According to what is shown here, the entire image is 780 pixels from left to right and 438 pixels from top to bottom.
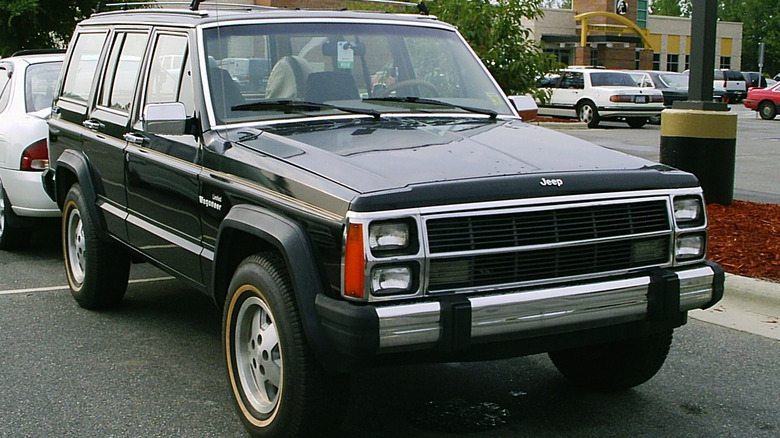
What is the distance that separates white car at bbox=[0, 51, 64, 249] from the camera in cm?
860

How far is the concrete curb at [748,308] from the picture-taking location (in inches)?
258

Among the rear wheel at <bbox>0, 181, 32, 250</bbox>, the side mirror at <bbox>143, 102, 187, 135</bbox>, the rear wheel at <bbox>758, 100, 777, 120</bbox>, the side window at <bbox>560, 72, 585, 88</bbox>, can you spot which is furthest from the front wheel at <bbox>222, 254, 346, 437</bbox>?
the rear wheel at <bbox>758, 100, 777, 120</bbox>

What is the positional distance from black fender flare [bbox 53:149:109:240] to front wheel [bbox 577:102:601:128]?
23.6m

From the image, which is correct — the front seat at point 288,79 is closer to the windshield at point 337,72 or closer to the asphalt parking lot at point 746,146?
the windshield at point 337,72

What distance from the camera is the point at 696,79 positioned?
9.94 m

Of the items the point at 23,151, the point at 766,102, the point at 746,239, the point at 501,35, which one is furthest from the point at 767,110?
the point at 23,151

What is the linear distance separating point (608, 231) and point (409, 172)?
0.90 m

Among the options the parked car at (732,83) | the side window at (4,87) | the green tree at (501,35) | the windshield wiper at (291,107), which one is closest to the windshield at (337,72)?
the windshield wiper at (291,107)

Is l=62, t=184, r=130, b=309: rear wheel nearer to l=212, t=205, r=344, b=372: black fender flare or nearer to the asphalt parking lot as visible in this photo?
l=212, t=205, r=344, b=372: black fender flare

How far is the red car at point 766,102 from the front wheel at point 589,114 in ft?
28.9

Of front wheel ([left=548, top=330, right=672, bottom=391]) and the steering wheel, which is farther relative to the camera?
the steering wheel

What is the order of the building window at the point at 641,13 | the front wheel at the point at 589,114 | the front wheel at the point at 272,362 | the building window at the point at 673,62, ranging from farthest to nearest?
the building window at the point at 673,62
the building window at the point at 641,13
the front wheel at the point at 589,114
the front wheel at the point at 272,362

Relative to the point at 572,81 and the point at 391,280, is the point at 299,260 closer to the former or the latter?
the point at 391,280

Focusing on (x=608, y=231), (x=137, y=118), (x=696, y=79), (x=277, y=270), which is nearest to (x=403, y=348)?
(x=277, y=270)
